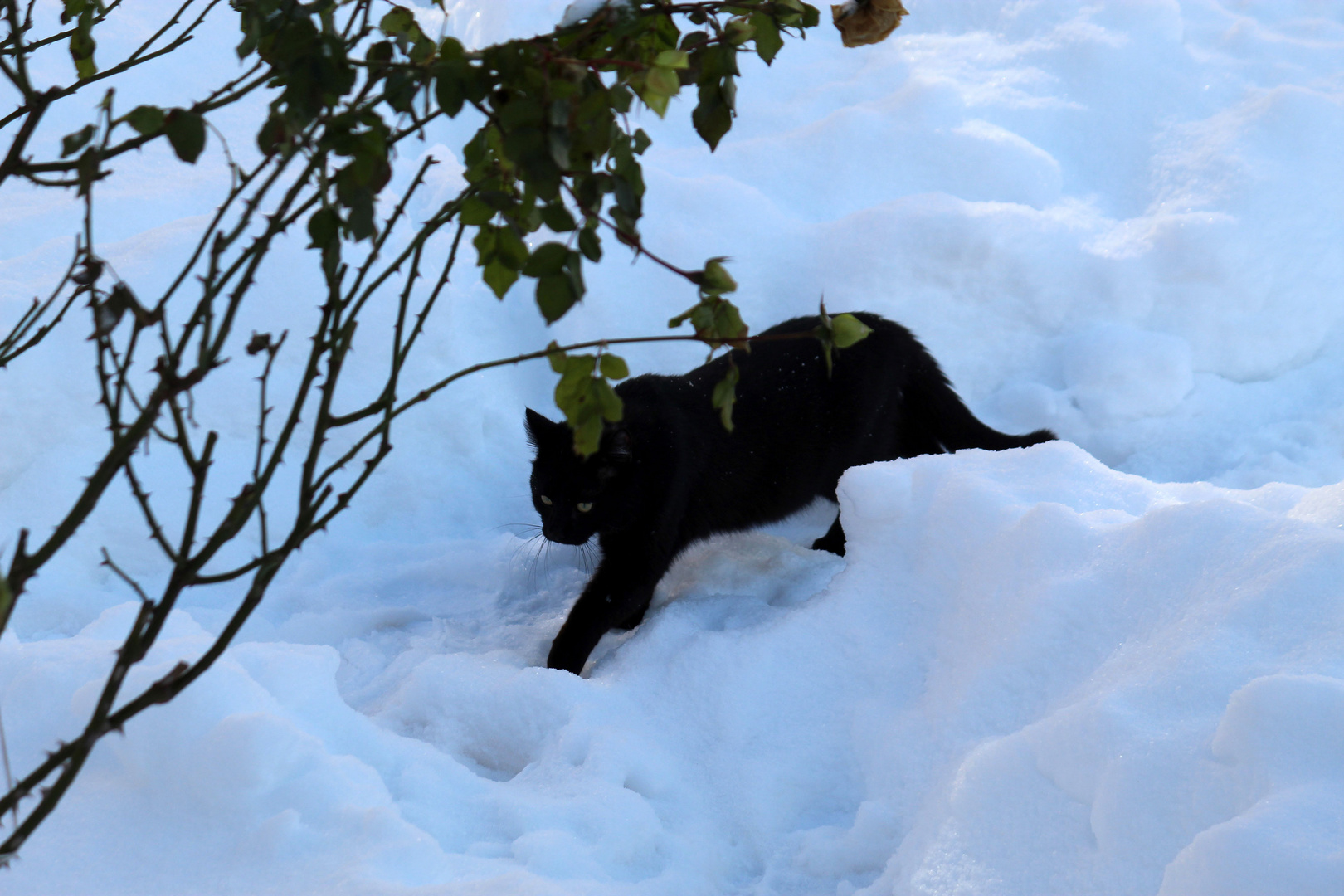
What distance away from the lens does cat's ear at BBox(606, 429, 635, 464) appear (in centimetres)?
256

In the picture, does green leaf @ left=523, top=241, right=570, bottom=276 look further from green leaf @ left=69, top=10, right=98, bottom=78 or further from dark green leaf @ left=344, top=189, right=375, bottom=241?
green leaf @ left=69, top=10, right=98, bottom=78

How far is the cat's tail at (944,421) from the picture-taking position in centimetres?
310

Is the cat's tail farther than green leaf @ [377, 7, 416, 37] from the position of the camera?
Yes

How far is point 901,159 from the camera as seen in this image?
4441mm

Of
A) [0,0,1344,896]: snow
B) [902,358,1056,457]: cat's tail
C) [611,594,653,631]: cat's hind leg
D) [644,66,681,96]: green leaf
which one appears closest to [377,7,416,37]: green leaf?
[644,66,681,96]: green leaf

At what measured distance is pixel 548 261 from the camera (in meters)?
0.77

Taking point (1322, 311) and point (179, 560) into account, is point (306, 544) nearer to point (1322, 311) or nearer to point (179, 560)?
point (179, 560)

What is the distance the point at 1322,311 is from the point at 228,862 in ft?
14.3

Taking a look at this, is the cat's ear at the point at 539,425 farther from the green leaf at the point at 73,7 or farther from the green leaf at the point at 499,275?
the green leaf at the point at 499,275

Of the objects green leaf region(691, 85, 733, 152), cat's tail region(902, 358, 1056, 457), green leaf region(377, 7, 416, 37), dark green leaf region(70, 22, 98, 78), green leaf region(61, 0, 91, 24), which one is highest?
cat's tail region(902, 358, 1056, 457)

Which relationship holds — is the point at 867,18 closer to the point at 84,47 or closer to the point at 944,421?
the point at 84,47

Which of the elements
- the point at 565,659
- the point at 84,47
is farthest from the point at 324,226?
the point at 565,659

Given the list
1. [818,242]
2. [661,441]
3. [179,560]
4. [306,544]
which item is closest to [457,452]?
[306,544]

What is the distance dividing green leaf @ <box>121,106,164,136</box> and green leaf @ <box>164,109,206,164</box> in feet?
0.12
